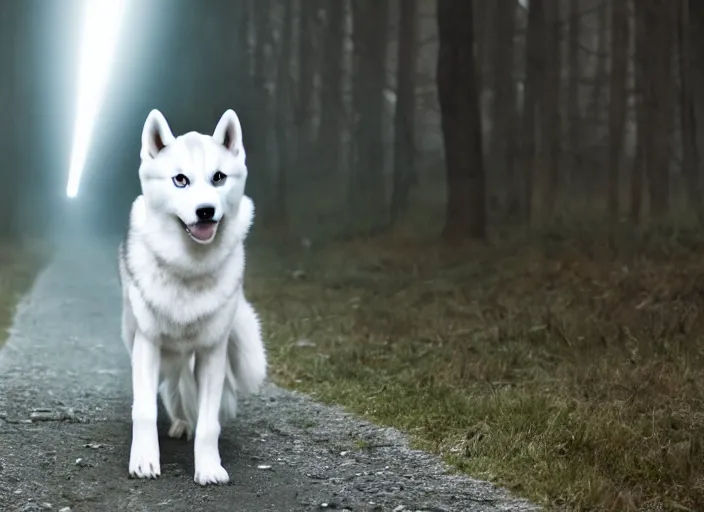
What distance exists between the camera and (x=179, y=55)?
537 inches

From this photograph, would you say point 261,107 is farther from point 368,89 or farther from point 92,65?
point 92,65

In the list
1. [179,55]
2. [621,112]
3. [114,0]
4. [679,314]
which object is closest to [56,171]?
[179,55]

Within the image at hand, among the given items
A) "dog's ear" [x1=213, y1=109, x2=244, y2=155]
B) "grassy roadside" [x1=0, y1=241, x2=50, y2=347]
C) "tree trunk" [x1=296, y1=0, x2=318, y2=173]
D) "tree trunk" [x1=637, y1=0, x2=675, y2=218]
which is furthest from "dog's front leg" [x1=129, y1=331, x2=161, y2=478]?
"tree trunk" [x1=296, y1=0, x2=318, y2=173]

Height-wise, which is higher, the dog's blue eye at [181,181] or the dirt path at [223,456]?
the dog's blue eye at [181,181]

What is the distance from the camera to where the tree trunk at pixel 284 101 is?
56.5 ft

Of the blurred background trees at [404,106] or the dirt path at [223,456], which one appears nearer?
the dirt path at [223,456]

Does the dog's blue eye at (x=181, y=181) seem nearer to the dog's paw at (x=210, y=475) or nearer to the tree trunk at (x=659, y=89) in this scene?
the dog's paw at (x=210, y=475)

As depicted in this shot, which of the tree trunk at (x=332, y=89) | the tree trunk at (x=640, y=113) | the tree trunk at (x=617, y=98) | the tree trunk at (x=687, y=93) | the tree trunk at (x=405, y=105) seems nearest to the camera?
the tree trunk at (x=687, y=93)

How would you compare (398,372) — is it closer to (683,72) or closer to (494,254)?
(494,254)

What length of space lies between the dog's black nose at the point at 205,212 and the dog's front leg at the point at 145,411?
0.61m

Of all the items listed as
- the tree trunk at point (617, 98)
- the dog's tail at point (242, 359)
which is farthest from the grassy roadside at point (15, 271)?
the tree trunk at point (617, 98)

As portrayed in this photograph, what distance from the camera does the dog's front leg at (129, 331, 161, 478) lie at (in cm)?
334

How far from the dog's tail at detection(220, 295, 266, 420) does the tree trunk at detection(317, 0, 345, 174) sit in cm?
1483

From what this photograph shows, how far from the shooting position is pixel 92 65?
10656 mm
